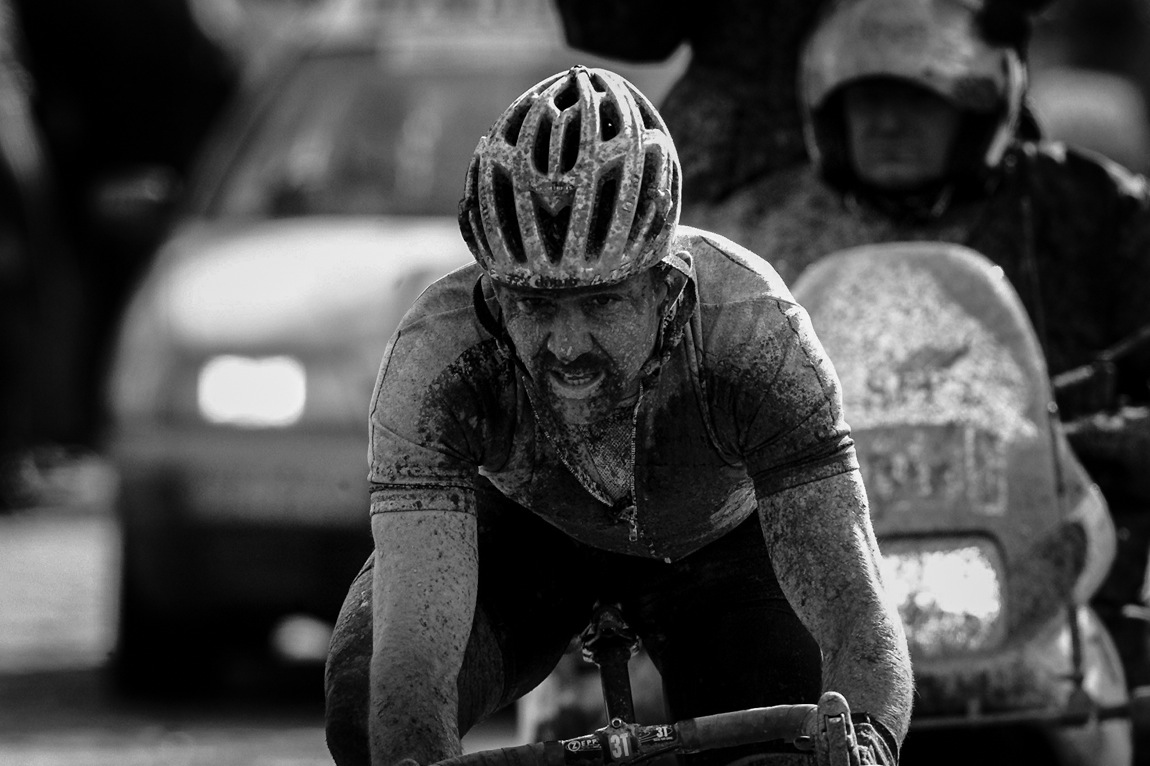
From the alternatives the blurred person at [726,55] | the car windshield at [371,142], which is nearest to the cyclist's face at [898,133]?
the blurred person at [726,55]

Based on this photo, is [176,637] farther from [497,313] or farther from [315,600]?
[497,313]

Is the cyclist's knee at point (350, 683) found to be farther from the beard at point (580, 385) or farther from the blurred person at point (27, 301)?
the blurred person at point (27, 301)

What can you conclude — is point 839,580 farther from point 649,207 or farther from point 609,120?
point 609,120

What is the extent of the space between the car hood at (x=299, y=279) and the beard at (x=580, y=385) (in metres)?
4.53

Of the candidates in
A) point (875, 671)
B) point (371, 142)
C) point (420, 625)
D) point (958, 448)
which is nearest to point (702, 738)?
point (875, 671)

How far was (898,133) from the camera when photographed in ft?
19.8

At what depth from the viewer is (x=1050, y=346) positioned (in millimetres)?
5980

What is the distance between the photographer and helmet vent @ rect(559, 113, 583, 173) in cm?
370

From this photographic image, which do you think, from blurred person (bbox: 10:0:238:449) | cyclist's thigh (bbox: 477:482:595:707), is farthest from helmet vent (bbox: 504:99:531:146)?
blurred person (bbox: 10:0:238:449)

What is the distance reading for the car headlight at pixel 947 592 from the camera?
5074mm

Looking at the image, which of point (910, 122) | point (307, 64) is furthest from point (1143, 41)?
point (910, 122)

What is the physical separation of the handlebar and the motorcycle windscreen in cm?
163

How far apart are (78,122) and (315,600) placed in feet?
32.4

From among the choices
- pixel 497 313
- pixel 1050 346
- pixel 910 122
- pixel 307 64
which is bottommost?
pixel 497 313
